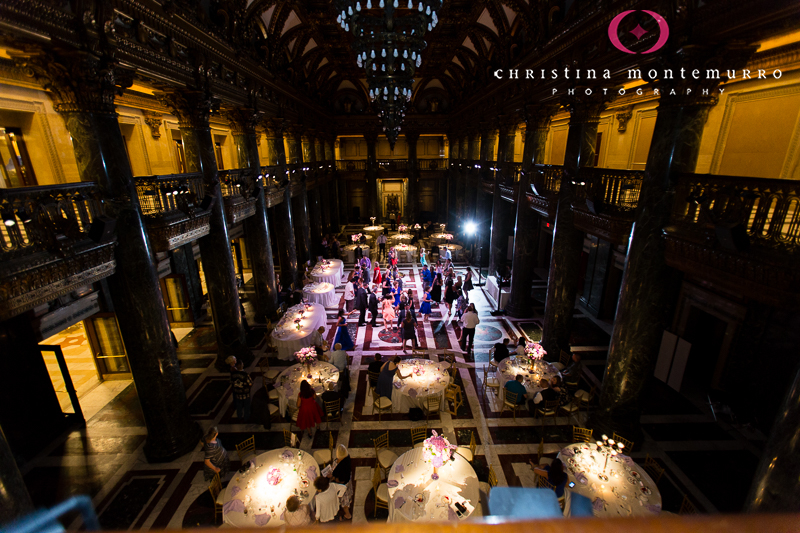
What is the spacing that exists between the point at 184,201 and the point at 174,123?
8.01 m

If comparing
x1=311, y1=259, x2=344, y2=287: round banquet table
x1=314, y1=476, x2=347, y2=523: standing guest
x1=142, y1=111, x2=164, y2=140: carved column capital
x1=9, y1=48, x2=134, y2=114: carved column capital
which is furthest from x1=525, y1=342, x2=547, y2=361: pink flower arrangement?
x1=142, y1=111, x2=164, y2=140: carved column capital

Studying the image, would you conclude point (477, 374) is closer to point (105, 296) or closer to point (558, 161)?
point (105, 296)

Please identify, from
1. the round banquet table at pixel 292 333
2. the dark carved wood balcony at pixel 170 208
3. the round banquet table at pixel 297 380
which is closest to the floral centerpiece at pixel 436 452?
the round banquet table at pixel 297 380

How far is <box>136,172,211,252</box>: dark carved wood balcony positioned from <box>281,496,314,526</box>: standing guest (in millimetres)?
5493

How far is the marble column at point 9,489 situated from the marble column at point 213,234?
5.94 metres

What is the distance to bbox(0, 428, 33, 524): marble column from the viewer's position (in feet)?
12.8

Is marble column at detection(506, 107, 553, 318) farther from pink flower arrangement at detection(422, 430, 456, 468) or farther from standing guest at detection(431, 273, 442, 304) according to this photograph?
pink flower arrangement at detection(422, 430, 456, 468)

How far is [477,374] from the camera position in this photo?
9734 millimetres

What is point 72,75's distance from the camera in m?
5.07

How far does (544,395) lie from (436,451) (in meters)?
3.28

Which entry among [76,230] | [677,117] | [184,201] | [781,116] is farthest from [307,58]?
[781,116]

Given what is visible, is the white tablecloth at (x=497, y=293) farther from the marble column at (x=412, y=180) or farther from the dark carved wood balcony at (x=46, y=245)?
the marble column at (x=412, y=180)

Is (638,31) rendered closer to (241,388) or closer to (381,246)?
(241,388)

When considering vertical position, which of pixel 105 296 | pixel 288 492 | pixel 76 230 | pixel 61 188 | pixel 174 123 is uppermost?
pixel 174 123
